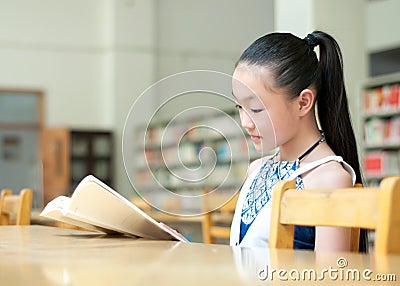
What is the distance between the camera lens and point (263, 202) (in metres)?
1.88

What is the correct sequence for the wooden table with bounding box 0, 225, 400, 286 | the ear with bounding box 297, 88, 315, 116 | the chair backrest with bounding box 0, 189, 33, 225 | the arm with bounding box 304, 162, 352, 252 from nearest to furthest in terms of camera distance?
the wooden table with bounding box 0, 225, 400, 286 < the arm with bounding box 304, 162, 352, 252 < the ear with bounding box 297, 88, 315, 116 < the chair backrest with bounding box 0, 189, 33, 225

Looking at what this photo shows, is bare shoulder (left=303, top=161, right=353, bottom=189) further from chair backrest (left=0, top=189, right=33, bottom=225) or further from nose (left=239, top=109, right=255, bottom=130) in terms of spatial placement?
chair backrest (left=0, top=189, right=33, bottom=225)

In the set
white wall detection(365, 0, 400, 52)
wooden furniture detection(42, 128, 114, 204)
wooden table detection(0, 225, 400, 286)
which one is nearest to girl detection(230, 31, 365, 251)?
wooden table detection(0, 225, 400, 286)

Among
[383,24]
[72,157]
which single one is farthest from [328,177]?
[72,157]

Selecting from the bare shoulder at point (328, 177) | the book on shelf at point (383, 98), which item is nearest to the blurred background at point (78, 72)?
the book on shelf at point (383, 98)

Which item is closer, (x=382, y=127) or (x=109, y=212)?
(x=109, y=212)

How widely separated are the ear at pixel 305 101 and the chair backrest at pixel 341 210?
1.23ft

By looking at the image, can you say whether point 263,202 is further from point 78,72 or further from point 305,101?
point 78,72

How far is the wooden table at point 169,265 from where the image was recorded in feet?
3.11

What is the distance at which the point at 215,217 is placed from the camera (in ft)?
20.8

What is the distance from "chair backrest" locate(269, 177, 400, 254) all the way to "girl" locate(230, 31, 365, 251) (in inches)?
9.5

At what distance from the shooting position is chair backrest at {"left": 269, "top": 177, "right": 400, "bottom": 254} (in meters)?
1.19

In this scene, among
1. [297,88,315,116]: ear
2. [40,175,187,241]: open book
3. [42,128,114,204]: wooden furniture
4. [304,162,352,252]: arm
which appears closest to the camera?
[304,162,352,252]: arm

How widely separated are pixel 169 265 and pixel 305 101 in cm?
85
